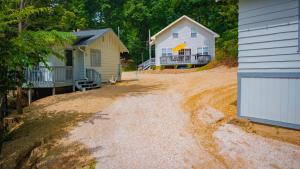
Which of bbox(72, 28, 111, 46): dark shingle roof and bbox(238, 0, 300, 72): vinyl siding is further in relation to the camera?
bbox(72, 28, 111, 46): dark shingle roof

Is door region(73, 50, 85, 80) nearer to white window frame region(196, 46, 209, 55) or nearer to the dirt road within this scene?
the dirt road

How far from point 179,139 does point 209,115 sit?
2.33m

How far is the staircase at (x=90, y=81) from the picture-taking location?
62.1ft

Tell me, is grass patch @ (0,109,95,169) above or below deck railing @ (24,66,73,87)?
below

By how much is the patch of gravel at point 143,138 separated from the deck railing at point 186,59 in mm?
22530

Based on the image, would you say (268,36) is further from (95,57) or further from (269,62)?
(95,57)

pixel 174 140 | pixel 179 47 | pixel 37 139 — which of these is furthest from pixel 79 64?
pixel 179 47

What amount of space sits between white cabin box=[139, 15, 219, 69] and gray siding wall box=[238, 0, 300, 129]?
25992 mm

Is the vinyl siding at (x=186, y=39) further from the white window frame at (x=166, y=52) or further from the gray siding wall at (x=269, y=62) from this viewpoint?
the gray siding wall at (x=269, y=62)

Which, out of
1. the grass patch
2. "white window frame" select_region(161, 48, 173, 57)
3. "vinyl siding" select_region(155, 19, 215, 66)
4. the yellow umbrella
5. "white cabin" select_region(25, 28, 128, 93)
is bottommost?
the grass patch

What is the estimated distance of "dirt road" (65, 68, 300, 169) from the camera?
6320 mm

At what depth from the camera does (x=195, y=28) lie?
3566 cm

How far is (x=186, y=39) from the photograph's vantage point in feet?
119

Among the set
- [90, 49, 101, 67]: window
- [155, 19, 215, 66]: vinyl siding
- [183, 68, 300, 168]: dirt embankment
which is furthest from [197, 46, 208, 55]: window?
[183, 68, 300, 168]: dirt embankment
